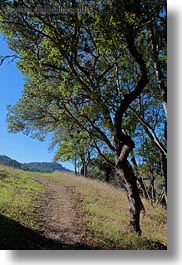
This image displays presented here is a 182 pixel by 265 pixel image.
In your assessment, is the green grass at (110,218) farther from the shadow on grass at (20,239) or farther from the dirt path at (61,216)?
the shadow on grass at (20,239)

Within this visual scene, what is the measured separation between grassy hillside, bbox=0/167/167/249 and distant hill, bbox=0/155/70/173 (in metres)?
0.04

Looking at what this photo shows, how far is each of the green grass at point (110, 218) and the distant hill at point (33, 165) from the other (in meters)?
0.06

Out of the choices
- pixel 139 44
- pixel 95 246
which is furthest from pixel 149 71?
pixel 95 246

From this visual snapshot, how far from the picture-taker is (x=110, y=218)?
3016mm

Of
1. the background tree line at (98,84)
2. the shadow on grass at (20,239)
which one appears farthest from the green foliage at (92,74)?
the shadow on grass at (20,239)

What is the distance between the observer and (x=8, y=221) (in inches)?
113

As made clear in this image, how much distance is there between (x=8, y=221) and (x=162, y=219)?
3.90ft

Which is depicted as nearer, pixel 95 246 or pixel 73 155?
pixel 95 246

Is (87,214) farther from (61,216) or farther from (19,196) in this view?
(19,196)

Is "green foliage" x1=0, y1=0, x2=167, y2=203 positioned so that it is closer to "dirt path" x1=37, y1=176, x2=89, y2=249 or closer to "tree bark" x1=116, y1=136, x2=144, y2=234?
"tree bark" x1=116, y1=136, x2=144, y2=234

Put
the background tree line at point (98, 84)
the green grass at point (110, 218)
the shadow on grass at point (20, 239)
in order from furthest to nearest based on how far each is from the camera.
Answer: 1. the background tree line at point (98, 84)
2. the green grass at point (110, 218)
3. the shadow on grass at point (20, 239)

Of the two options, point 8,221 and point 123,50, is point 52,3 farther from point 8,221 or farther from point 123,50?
point 8,221

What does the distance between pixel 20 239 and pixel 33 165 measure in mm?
573

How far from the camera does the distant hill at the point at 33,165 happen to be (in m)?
3.04
